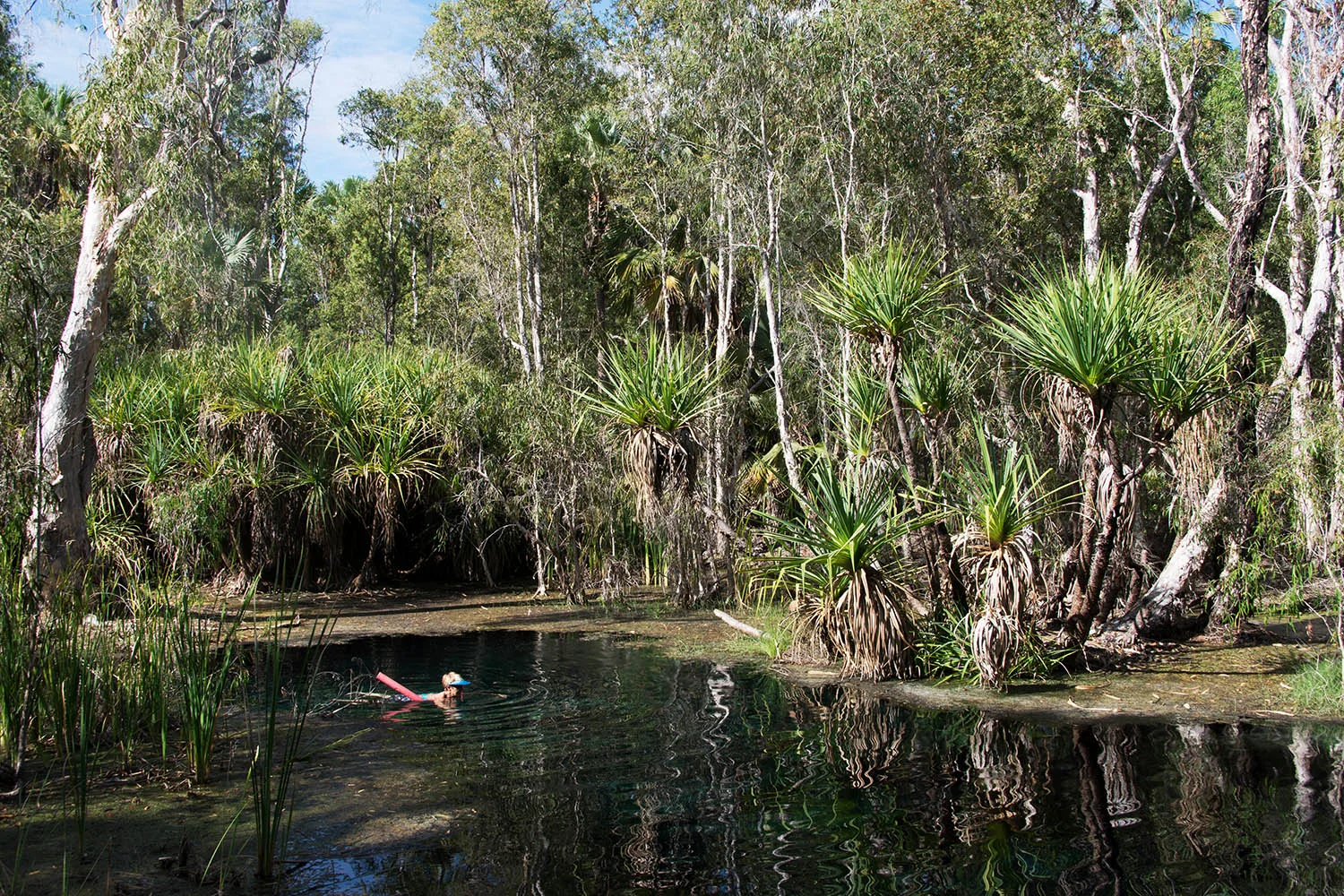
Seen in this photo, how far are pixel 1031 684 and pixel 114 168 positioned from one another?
11.4 m

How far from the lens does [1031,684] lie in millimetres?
9891

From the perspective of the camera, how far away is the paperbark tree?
12.0m

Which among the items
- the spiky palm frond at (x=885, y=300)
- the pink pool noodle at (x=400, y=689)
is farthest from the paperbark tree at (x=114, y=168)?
the spiky palm frond at (x=885, y=300)

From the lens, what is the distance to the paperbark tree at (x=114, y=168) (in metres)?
12.0

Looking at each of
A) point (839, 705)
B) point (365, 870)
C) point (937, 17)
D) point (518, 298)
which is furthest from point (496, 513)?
point (365, 870)

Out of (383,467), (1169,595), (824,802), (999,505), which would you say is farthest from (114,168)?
(1169,595)

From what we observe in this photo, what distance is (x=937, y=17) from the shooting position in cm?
1709

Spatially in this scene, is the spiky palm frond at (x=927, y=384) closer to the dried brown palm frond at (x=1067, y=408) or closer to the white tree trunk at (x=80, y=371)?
the dried brown palm frond at (x=1067, y=408)

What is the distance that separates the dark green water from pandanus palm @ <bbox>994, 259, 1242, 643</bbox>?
2379 mm

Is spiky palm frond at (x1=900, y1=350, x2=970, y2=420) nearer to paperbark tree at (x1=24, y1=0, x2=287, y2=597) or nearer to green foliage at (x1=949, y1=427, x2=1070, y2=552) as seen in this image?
green foliage at (x1=949, y1=427, x2=1070, y2=552)

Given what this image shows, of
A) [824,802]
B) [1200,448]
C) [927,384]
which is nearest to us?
[824,802]

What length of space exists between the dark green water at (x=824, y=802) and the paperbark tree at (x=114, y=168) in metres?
5.56

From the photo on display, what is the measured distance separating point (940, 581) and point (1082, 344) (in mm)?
2735

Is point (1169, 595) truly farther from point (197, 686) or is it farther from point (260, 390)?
point (260, 390)
